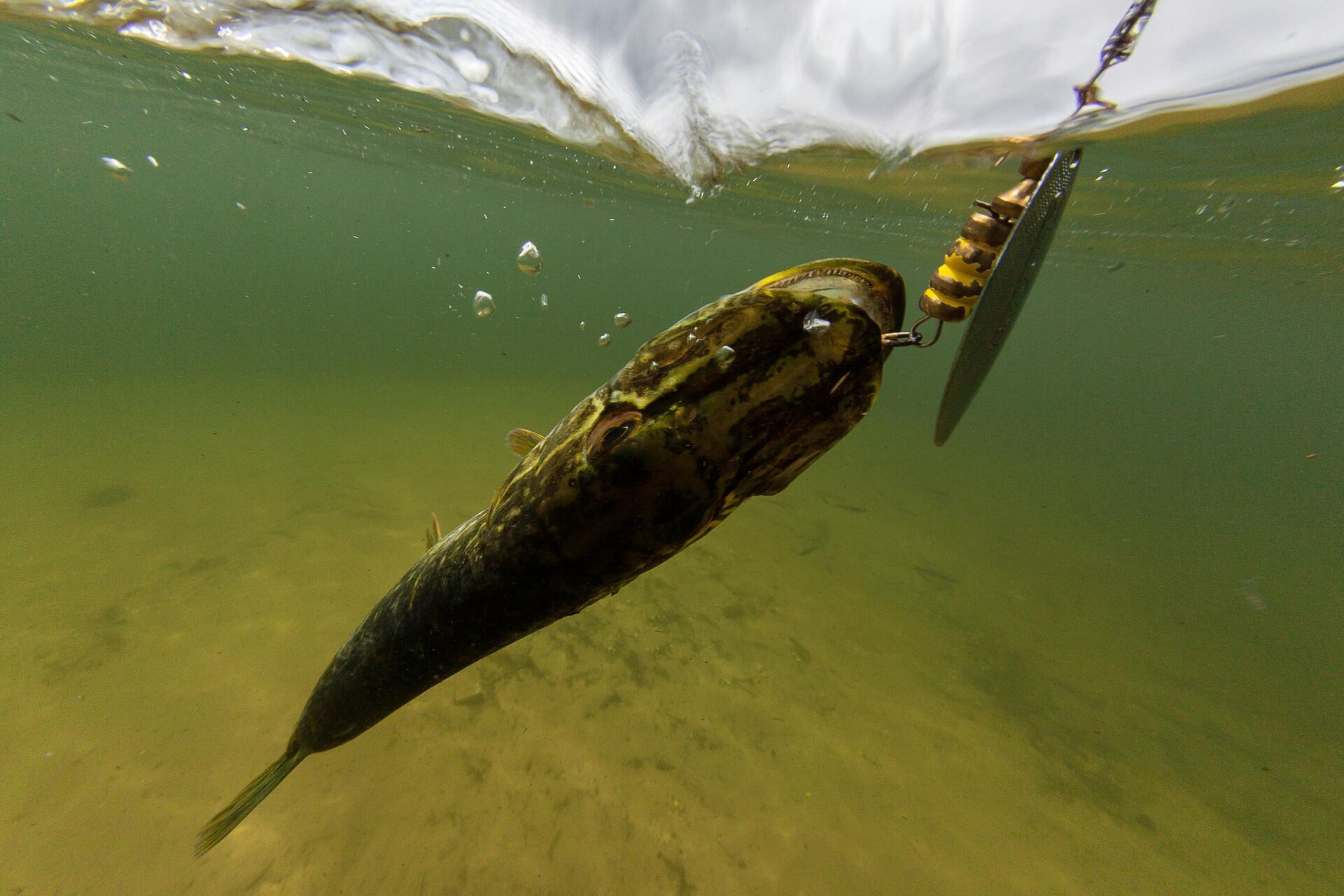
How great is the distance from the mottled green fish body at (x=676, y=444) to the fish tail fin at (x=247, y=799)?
5.20 feet

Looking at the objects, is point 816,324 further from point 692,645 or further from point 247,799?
point 692,645

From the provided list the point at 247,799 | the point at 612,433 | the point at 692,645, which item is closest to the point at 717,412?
the point at 612,433

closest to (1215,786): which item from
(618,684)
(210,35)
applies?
(618,684)

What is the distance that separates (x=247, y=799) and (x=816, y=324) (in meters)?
Answer: 3.37

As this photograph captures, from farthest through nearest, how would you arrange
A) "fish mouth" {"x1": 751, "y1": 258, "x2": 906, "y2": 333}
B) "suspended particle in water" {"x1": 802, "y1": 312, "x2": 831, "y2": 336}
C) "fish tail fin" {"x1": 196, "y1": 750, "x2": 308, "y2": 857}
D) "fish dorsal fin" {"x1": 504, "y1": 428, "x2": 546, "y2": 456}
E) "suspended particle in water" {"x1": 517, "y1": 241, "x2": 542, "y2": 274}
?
"suspended particle in water" {"x1": 517, "y1": 241, "x2": 542, "y2": 274} < "fish tail fin" {"x1": 196, "y1": 750, "x2": 308, "y2": 857} < "fish dorsal fin" {"x1": 504, "y1": 428, "x2": 546, "y2": 456} < "fish mouth" {"x1": 751, "y1": 258, "x2": 906, "y2": 333} < "suspended particle in water" {"x1": 802, "y1": 312, "x2": 831, "y2": 336}

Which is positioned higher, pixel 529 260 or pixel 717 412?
pixel 717 412

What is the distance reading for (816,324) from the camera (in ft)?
3.77

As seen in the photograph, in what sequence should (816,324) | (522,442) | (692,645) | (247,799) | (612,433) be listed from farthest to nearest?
(692,645) < (247,799) < (522,442) < (612,433) < (816,324)

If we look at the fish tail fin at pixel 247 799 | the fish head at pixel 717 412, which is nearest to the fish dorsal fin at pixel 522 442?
the fish head at pixel 717 412

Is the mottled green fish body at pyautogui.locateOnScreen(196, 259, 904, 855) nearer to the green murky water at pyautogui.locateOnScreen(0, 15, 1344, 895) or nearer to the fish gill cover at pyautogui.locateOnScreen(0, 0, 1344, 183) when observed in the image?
the green murky water at pyautogui.locateOnScreen(0, 15, 1344, 895)

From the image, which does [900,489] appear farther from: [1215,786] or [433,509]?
[433,509]

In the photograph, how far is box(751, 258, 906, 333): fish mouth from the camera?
1.27m

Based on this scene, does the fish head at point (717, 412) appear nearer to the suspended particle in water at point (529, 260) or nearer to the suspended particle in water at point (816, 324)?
the suspended particle in water at point (816, 324)

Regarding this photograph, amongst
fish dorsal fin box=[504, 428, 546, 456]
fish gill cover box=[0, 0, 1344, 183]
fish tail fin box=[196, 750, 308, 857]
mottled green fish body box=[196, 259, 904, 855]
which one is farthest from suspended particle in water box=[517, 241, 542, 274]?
mottled green fish body box=[196, 259, 904, 855]
